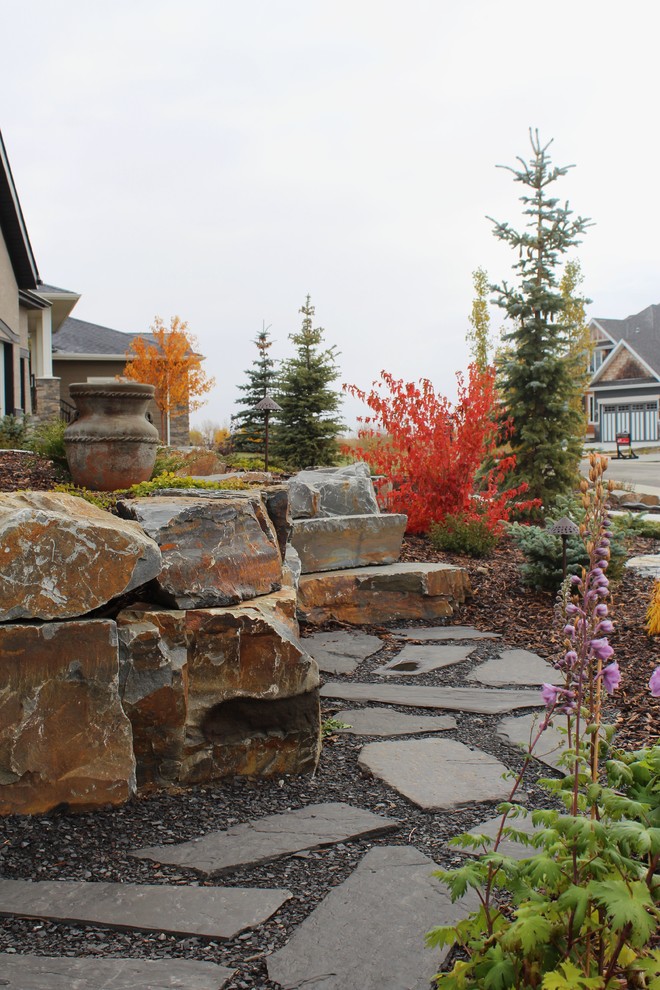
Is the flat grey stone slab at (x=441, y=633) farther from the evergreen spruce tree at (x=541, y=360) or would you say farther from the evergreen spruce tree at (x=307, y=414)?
the evergreen spruce tree at (x=307, y=414)

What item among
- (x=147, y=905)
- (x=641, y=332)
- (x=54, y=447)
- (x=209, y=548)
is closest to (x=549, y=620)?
(x=209, y=548)

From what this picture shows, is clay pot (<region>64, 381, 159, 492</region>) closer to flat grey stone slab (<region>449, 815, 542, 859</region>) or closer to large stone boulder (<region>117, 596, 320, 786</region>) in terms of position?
large stone boulder (<region>117, 596, 320, 786</region>)

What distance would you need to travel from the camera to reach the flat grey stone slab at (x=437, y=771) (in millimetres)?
3127

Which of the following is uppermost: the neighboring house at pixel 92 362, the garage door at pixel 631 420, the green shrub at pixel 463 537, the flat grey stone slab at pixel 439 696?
the neighboring house at pixel 92 362

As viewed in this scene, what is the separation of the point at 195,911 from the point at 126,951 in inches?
9.3

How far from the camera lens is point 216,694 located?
3287 millimetres

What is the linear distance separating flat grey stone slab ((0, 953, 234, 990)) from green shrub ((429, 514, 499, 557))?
19.9 feet

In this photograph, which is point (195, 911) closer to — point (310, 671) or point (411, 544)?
point (310, 671)

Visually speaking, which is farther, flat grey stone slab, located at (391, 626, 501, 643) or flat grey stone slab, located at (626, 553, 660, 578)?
flat grey stone slab, located at (626, 553, 660, 578)

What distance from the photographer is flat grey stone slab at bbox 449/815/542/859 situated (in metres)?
2.67

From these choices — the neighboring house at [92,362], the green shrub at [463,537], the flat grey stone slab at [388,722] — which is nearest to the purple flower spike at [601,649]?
the flat grey stone slab at [388,722]

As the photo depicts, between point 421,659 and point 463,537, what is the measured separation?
9.71 ft

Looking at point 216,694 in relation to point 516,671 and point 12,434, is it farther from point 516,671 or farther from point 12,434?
point 12,434

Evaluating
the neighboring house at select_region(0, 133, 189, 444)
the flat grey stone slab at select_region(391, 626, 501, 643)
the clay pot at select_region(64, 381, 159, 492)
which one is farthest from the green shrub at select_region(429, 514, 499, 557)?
the neighboring house at select_region(0, 133, 189, 444)
